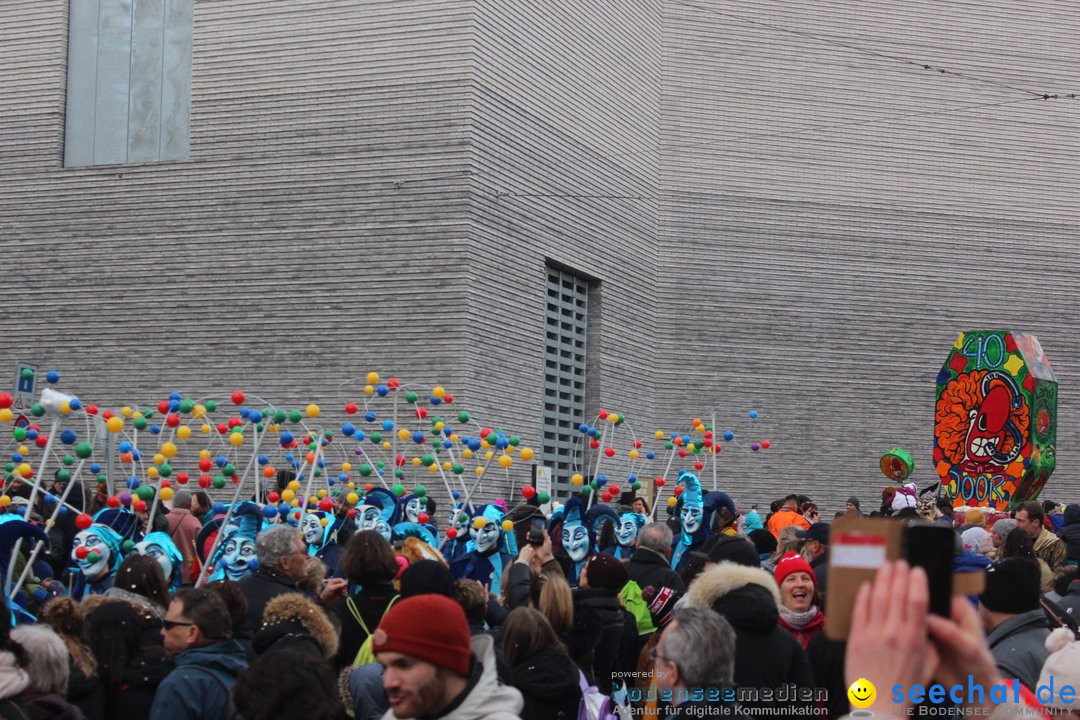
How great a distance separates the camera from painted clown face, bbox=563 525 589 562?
10.8 meters

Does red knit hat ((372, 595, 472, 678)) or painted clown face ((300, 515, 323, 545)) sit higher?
red knit hat ((372, 595, 472, 678))

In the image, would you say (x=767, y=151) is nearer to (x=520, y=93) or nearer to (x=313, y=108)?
(x=520, y=93)

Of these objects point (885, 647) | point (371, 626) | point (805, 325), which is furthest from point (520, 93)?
point (885, 647)

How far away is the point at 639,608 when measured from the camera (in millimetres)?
8430

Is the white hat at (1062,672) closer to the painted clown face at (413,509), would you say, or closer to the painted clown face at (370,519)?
the painted clown face at (370,519)

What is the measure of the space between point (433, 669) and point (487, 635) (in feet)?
1.08

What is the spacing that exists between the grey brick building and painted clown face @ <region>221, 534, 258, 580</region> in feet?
33.2

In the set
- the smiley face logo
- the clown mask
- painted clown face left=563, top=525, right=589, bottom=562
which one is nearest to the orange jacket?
painted clown face left=563, top=525, right=589, bottom=562

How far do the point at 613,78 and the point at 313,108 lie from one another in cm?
574

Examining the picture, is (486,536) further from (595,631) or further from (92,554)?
(595,631)

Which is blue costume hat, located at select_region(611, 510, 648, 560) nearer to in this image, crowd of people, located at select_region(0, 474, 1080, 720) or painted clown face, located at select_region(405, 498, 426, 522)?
painted clown face, located at select_region(405, 498, 426, 522)

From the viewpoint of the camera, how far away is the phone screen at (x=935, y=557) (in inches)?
86.3

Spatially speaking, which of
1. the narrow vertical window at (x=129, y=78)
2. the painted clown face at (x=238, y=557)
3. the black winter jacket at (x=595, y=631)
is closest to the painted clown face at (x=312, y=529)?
the painted clown face at (x=238, y=557)

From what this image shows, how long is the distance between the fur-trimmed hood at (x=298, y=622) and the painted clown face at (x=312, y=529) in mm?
5064
